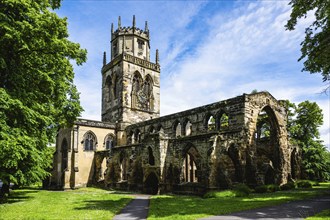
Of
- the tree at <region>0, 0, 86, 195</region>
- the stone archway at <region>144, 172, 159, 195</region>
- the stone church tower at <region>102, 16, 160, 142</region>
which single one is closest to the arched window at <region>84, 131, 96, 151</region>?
the stone church tower at <region>102, 16, 160, 142</region>

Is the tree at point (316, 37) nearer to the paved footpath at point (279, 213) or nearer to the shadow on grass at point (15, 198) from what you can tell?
the paved footpath at point (279, 213)

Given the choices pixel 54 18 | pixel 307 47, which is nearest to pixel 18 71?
pixel 54 18

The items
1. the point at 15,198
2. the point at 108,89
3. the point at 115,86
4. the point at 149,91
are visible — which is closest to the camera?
the point at 15,198

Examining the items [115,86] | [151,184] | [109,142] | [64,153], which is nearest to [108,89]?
[115,86]

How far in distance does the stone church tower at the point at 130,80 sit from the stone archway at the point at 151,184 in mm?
14382

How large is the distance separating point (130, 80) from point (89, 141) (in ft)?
36.6

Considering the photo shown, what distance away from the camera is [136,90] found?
40.4 m

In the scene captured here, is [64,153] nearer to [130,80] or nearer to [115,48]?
[130,80]

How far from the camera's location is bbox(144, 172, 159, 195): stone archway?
22922mm

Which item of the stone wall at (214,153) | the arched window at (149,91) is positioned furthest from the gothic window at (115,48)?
the stone wall at (214,153)

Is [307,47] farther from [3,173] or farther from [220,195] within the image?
[3,173]

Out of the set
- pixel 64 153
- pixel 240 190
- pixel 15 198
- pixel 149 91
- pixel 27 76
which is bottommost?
pixel 15 198

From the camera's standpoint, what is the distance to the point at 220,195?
52.0 feet

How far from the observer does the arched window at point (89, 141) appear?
33.3 m
